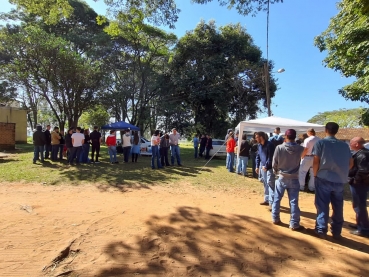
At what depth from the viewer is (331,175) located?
12.9 ft

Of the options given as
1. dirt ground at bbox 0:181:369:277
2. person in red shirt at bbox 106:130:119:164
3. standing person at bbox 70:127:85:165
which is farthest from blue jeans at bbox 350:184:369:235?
standing person at bbox 70:127:85:165

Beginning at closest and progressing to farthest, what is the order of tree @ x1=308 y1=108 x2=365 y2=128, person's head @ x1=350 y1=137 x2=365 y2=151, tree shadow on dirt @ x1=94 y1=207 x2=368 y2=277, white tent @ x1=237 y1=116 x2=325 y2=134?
tree shadow on dirt @ x1=94 y1=207 x2=368 y2=277 < person's head @ x1=350 y1=137 x2=365 y2=151 < white tent @ x1=237 y1=116 x2=325 y2=134 < tree @ x1=308 y1=108 x2=365 y2=128

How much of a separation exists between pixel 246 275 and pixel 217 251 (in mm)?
609

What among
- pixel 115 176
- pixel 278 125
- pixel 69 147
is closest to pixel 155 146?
pixel 115 176

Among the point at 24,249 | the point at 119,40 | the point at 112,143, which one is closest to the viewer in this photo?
the point at 24,249

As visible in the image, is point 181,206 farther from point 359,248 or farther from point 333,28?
point 333,28

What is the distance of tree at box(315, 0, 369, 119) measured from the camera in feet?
34.0

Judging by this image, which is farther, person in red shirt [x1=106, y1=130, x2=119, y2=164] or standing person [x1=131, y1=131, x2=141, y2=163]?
standing person [x1=131, y1=131, x2=141, y2=163]

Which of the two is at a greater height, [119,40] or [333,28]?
[119,40]

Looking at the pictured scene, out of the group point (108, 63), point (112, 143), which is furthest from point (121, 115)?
point (112, 143)

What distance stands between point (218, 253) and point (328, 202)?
1890mm

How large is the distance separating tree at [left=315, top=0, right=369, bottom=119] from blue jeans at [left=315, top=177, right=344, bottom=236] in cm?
698

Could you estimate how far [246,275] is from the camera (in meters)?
3.13

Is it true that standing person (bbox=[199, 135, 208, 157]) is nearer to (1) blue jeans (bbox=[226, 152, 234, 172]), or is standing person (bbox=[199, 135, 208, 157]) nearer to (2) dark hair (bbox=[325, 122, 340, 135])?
(1) blue jeans (bbox=[226, 152, 234, 172])
